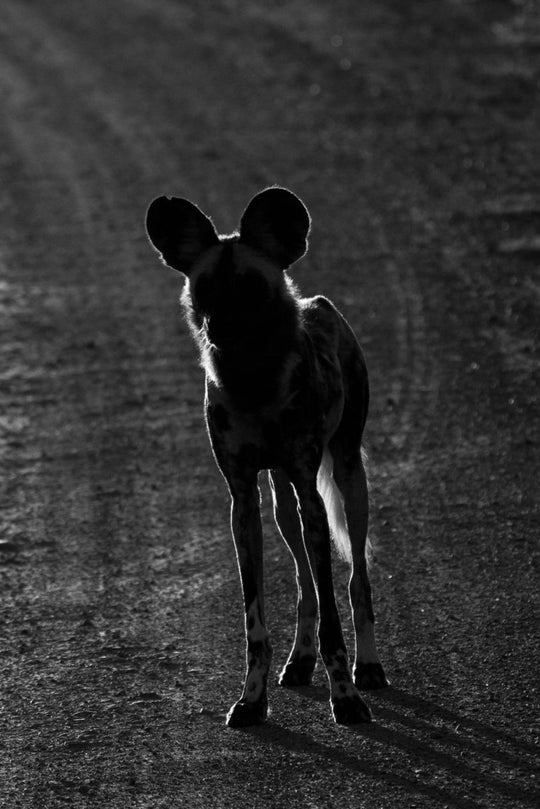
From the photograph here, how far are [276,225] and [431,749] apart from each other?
1.77 m

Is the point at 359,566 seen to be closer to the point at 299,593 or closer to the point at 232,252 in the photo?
the point at 299,593

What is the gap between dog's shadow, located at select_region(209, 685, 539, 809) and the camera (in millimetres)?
4691

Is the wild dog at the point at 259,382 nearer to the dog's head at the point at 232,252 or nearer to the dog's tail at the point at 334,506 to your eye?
the dog's head at the point at 232,252

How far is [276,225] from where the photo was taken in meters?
5.36

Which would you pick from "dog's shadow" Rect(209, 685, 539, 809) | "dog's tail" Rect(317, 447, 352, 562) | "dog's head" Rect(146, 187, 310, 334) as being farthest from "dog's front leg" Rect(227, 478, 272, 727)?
"dog's head" Rect(146, 187, 310, 334)

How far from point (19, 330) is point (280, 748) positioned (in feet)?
22.7

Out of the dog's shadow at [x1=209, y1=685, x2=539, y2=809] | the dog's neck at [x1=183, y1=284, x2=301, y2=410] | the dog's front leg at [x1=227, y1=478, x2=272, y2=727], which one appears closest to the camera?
the dog's shadow at [x1=209, y1=685, x2=539, y2=809]

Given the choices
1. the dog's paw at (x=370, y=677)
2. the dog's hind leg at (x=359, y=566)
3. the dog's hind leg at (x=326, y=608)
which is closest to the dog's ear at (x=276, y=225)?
the dog's hind leg at (x=326, y=608)

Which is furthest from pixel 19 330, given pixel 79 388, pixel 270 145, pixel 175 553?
pixel 270 145

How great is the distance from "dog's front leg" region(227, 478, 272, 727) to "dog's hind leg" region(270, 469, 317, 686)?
0.30 meters

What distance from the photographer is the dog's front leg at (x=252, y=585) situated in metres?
5.39

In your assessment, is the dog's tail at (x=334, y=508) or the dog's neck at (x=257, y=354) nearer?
the dog's neck at (x=257, y=354)

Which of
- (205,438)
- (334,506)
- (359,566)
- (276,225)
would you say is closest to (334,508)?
(334,506)

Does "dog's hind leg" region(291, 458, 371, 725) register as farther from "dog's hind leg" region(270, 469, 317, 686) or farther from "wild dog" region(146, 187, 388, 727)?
"dog's hind leg" region(270, 469, 317, 686)
